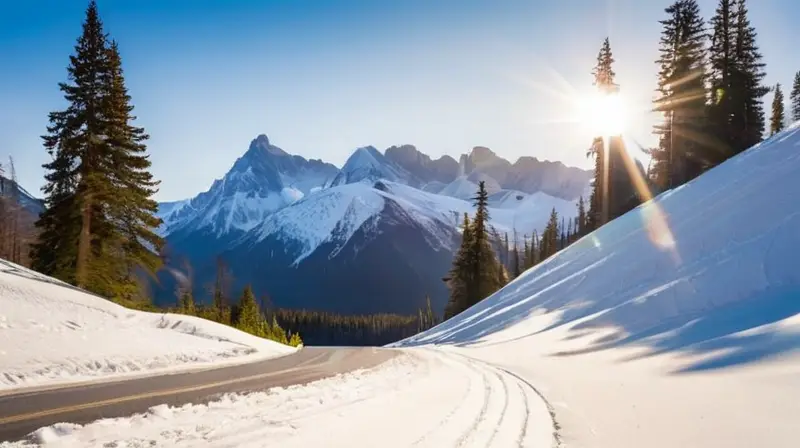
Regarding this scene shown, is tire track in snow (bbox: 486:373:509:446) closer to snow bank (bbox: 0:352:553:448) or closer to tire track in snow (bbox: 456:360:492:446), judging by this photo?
snow bank (bbox: 0:352:553:448)

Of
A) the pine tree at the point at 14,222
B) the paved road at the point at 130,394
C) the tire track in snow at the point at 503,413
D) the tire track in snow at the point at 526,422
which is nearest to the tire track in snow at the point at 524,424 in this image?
the tire track in snow at the point at 526,422

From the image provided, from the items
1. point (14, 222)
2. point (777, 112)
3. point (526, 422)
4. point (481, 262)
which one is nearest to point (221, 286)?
point (14, 222)

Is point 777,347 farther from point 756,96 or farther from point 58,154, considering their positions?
point 756,96

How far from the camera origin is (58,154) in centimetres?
2378

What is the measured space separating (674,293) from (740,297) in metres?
2.94

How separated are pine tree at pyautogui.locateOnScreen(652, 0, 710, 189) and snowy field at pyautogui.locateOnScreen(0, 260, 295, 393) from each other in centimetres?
4078

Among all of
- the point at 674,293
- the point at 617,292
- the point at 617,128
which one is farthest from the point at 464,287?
the point at 674,293

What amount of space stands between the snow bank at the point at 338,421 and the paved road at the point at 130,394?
22.6 inches

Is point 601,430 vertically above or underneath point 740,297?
underneath

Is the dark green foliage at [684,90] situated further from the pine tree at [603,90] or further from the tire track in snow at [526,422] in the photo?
the tire track in snow at [526,422]

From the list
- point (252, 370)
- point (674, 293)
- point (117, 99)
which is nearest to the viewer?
point (252, 370)

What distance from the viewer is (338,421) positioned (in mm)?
7590

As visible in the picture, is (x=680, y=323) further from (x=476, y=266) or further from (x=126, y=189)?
(x=476, y=266)

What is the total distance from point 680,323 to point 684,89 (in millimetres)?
35186
